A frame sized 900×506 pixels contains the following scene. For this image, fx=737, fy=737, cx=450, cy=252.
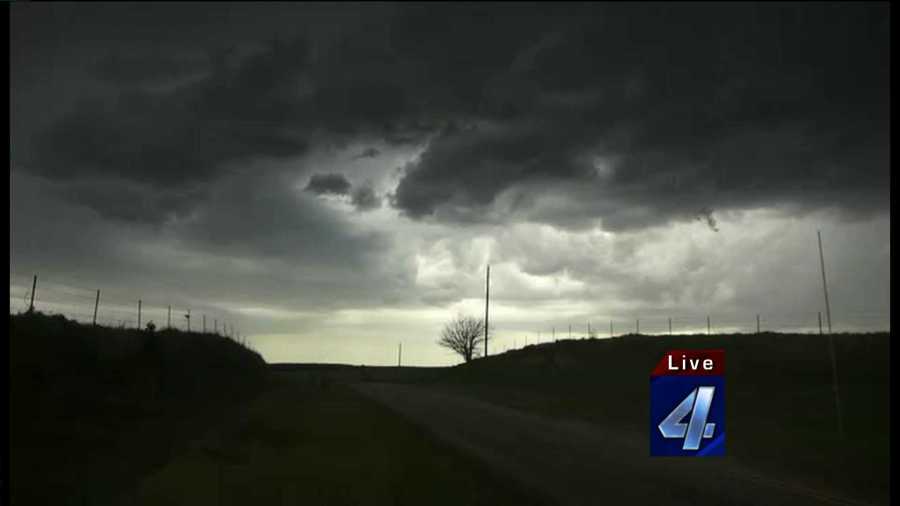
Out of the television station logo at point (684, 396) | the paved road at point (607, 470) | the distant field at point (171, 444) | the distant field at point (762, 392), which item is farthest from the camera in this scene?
the distant field at point (762, 392)

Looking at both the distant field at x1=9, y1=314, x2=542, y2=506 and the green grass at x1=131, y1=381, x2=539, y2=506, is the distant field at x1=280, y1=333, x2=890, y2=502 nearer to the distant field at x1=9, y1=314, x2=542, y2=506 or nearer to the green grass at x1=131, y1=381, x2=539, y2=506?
the green grass at x1=131, y1=381, x2=539, y2=506

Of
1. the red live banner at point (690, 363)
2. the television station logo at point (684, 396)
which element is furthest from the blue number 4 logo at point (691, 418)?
the red live banner at point (690, 363)

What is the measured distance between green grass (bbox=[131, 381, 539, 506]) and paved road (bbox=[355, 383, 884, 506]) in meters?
0.93

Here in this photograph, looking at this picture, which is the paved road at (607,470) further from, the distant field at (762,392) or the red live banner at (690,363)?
the red live banner at (690,363)

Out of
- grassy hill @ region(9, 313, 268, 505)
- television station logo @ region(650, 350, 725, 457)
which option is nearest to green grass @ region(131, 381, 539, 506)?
grassy hill @ region(9, 313, 268, 505)

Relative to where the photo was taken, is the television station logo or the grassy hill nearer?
the television station logo

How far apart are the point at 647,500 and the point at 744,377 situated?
4258 cm

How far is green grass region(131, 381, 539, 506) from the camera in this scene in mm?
12266

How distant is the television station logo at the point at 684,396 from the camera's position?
12172 millimetres

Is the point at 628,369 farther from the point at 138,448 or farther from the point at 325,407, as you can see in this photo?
the point at 138,448

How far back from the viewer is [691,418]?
12.8 m

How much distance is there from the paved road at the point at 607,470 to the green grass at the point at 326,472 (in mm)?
931

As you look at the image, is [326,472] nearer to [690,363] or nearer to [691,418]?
[691,418]

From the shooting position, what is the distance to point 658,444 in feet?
43.3
